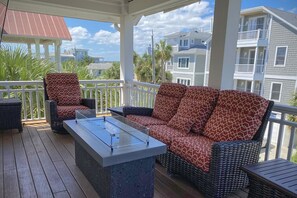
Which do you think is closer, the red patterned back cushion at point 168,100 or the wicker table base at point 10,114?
the red patterned back cushion at point 168,100

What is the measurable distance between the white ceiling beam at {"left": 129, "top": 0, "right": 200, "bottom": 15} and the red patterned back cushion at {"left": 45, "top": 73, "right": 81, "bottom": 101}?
6.43 ft

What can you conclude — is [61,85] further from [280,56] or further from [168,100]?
[280,56]

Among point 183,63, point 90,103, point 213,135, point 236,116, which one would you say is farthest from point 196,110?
point 183,63

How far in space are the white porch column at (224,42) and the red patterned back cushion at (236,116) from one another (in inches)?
12.8

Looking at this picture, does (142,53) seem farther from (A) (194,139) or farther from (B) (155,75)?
(A) (194,139)

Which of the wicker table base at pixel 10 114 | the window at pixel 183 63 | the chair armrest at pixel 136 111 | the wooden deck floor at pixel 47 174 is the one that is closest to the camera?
the wooden deck floor at pixel 47 174

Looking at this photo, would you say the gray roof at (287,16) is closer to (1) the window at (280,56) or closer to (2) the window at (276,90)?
(1) the window at (280,56)

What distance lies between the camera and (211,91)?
8.77ft

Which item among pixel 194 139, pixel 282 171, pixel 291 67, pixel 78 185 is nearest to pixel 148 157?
pixel 194 139

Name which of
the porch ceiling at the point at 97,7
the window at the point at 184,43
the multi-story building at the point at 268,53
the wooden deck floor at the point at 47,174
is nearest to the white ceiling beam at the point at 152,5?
the porch ceiling at the point at 97,7

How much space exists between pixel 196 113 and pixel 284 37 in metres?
3.50

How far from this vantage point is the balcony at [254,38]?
455 cm

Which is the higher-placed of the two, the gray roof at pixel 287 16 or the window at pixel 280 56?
the gray roof at pixel 287 16

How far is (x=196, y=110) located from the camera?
268 centimetres
